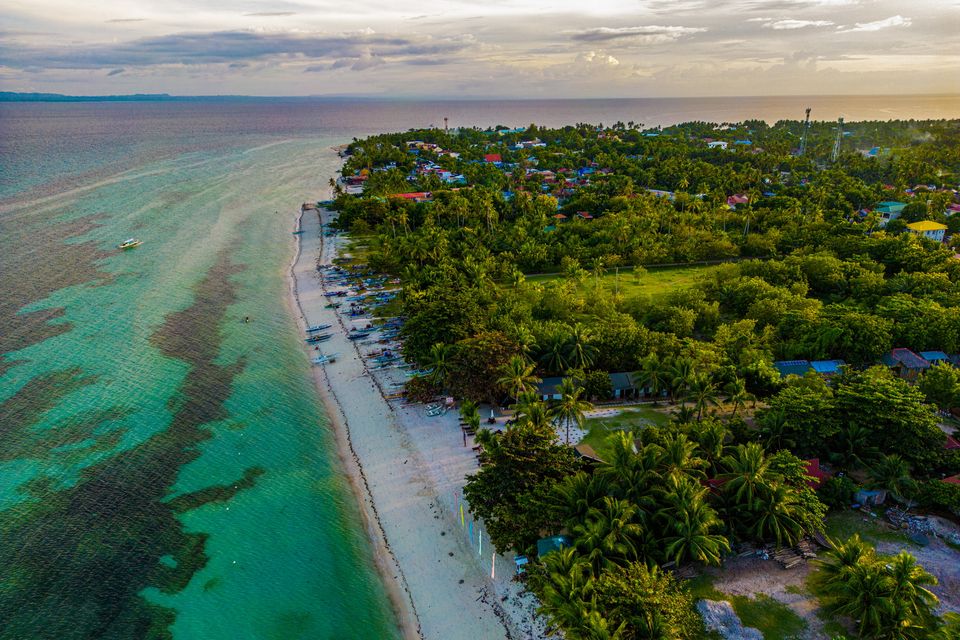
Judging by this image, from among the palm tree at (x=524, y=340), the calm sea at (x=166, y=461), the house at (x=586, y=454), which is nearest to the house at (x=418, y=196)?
the calm sea at (x=166, y=461)

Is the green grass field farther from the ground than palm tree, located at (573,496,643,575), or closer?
farther from the ground

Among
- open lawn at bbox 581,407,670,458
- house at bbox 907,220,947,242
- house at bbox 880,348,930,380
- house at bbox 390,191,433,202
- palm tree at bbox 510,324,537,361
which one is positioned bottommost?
open lawn at bbox 581,407,670,458

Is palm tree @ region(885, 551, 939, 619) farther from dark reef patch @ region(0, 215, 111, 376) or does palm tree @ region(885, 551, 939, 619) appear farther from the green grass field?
dark reef patch @ region(0, 215, 111, 376)

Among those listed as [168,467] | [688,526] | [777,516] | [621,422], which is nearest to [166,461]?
[168,467]

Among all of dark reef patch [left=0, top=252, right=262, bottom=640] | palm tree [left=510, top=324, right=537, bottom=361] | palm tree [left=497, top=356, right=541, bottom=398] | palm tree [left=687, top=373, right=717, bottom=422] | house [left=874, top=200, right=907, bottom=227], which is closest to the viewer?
dark reef patch [left=0, top=252, right=262, bottom=640]

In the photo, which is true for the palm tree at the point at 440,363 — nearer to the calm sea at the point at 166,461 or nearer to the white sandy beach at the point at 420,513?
the white sandy beach at the point at 420,513

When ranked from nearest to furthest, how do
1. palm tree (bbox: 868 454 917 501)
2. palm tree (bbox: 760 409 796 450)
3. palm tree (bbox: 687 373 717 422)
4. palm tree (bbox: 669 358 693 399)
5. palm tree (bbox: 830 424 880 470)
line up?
palm tree (bbox: 868 454 917 501) < palm tree (bbox: 830 424 880 470) < palm tree (bbox: 760 409 796 450) < palm tree (bbox: 687 373 717 422) < palm tree (bbox: 669 358 693 399)

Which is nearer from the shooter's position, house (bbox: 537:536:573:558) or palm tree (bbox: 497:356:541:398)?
house (bbox: 537:536:573:558)

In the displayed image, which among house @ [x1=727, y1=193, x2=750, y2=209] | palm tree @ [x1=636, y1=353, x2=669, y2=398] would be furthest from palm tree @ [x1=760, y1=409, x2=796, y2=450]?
house @ [x1=727, y1=193, x2=750, y2=209]

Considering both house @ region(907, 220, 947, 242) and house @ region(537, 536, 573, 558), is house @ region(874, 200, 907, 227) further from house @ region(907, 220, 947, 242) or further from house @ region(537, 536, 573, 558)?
house @ region(537, 536, 573, 558)
